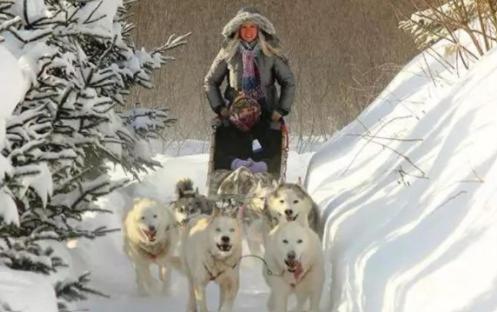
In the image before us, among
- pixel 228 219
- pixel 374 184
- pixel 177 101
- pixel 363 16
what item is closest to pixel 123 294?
pixel 228 219

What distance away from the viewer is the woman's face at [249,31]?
8.36 meters

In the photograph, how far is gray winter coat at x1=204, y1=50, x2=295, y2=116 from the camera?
8.30 meters

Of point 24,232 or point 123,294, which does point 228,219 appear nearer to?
point 123,294

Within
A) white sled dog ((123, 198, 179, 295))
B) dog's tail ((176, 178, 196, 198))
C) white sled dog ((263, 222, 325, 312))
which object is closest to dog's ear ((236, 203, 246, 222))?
dog's tail ((176, 178, 196, 198))

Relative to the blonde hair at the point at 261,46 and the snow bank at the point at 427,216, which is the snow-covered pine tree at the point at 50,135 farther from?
the blonde hair at the point at 261,46

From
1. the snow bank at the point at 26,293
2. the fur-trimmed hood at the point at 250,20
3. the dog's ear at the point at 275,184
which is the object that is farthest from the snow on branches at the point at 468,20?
the snow bank at the point at 26,293

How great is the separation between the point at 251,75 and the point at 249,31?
0.43 metres

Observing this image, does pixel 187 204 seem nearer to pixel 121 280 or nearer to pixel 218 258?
pixel 121 280

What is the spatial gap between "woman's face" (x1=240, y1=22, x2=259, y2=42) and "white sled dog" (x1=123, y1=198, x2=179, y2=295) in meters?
2.27

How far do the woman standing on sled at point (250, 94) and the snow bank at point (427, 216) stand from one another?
100cm

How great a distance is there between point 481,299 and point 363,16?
13.7 meters

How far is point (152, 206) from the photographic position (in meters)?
6.70

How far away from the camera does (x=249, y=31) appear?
8391 mm

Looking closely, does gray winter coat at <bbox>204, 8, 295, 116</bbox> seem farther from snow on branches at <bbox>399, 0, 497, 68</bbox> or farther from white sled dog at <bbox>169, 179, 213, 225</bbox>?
snow on branches at <bbox>399, 0, 497, 68</bbox>
